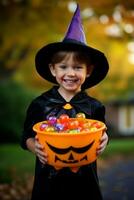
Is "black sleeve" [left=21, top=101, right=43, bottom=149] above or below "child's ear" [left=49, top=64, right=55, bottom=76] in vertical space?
below

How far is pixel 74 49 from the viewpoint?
3184mm

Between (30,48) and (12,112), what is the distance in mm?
2519

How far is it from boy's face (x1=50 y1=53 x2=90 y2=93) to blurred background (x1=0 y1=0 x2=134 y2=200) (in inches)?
127

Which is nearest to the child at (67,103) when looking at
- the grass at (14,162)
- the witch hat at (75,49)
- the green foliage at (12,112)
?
the witch hat at (75,49)

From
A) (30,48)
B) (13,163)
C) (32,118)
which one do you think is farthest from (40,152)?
(30,48)

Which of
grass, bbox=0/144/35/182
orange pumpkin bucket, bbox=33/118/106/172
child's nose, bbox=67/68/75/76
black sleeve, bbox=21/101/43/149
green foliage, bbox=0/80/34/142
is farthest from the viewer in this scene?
green foliage, bbox=0/80/34/142

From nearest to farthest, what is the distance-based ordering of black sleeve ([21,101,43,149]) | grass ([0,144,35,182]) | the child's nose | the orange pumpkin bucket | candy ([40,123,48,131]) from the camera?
the orange pumpkin bucket
candy ([40,123,48,131])
the child's nose
black sleeve ([21,101,43,149])
grass ([0,144,35,182])

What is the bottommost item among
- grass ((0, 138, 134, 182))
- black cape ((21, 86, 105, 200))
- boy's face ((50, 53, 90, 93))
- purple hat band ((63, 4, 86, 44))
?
grass ((0, 138, 134, 182))

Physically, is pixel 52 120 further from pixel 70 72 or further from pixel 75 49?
pixel 75 49

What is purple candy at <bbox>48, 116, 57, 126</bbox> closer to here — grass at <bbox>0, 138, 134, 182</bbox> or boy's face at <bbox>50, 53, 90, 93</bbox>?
boy's face at <bbox>50, 53, 90, 93</bbox>

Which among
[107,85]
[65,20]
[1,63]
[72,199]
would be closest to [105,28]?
[65,20]

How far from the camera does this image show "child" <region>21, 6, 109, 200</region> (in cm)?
318

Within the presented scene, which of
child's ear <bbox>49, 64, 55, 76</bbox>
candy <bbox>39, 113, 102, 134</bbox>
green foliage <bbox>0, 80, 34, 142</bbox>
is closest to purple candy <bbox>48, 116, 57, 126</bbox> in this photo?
candy <bbox>39, 113, 102, 134</bbox>

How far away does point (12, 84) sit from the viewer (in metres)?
15.2
